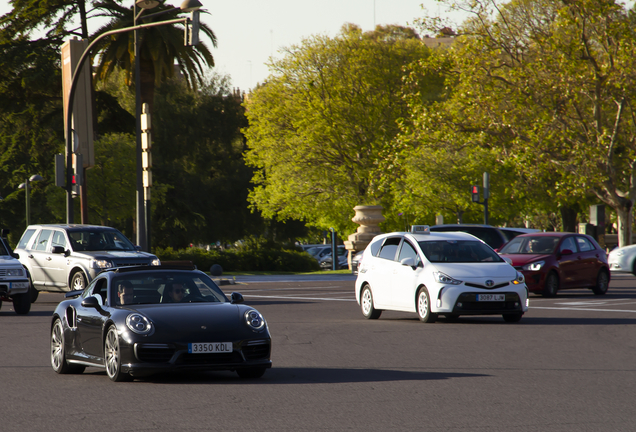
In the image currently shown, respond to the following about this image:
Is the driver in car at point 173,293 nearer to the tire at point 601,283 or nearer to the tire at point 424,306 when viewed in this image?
the tire at point 424,306

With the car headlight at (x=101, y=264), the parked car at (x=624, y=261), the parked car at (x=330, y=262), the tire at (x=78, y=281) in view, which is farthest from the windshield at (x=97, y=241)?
the parked car at (x=330, y=262)

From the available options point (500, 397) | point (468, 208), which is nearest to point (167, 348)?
point (500, 397)

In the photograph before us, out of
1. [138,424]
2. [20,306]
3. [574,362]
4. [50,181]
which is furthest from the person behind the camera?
[50,181]

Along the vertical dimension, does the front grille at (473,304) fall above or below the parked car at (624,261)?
above

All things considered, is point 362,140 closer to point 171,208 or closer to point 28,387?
point 171,208

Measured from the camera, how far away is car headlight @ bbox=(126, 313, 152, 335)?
9205 mm

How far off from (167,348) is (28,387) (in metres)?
1.44

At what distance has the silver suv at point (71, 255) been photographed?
66.5 ft

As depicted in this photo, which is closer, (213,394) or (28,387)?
(213,394)

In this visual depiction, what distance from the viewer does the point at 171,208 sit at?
52.3 metres

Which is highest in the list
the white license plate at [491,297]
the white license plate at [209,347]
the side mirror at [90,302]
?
the side mirror at [90,302]

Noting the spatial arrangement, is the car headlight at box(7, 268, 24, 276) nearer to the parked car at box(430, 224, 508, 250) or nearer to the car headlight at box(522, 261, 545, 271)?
the car headlight at box(522, 261, 545, 271)

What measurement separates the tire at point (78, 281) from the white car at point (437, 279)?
20.6ft

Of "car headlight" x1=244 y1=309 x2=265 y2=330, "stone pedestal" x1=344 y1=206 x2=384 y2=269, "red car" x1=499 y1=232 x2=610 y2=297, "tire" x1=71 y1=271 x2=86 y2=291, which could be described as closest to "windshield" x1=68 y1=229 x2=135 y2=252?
"tire" x1=71 y1=271 x2=86 y2=291
